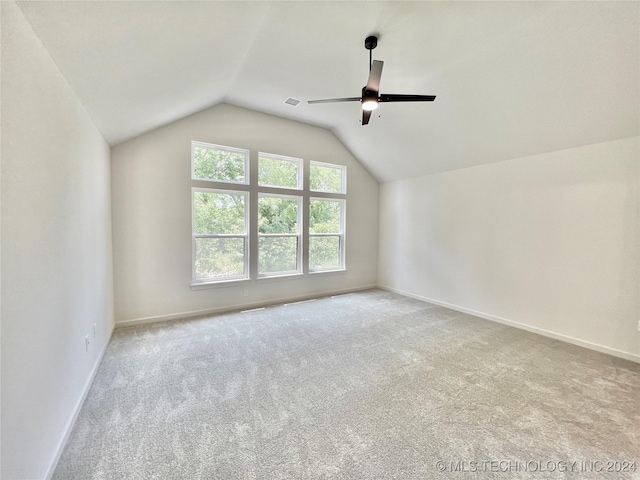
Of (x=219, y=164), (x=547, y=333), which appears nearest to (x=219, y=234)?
(x=219, y=164)

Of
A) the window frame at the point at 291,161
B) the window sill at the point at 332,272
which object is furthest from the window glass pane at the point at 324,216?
the window sill at the point at 332,272

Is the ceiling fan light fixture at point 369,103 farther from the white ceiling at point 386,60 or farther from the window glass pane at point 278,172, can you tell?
the window glass pane at point 278,172

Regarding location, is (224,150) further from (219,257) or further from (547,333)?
(547,333)

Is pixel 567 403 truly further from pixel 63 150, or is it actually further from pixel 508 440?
pixel 63 150

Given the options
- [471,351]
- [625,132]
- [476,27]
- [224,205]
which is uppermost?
[476,27]

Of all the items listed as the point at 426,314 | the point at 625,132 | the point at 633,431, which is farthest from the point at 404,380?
the point at 625,132

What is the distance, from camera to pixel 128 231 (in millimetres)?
3822

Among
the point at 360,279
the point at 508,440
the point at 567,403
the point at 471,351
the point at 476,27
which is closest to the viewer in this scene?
the point at 508,440

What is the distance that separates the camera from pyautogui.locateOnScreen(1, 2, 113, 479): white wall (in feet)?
4.00

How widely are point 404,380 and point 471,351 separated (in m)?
1.18

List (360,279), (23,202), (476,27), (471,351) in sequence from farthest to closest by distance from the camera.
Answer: (360,279), (471,351), (476,27), (23,202)

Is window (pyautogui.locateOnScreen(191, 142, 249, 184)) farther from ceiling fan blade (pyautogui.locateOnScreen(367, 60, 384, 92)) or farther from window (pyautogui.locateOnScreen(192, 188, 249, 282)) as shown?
ceiling fan blade (pyautogui.locateOnScreen(367, 60, 384, 92))

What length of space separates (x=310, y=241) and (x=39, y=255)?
4.19 m

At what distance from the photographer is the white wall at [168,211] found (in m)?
3.81
